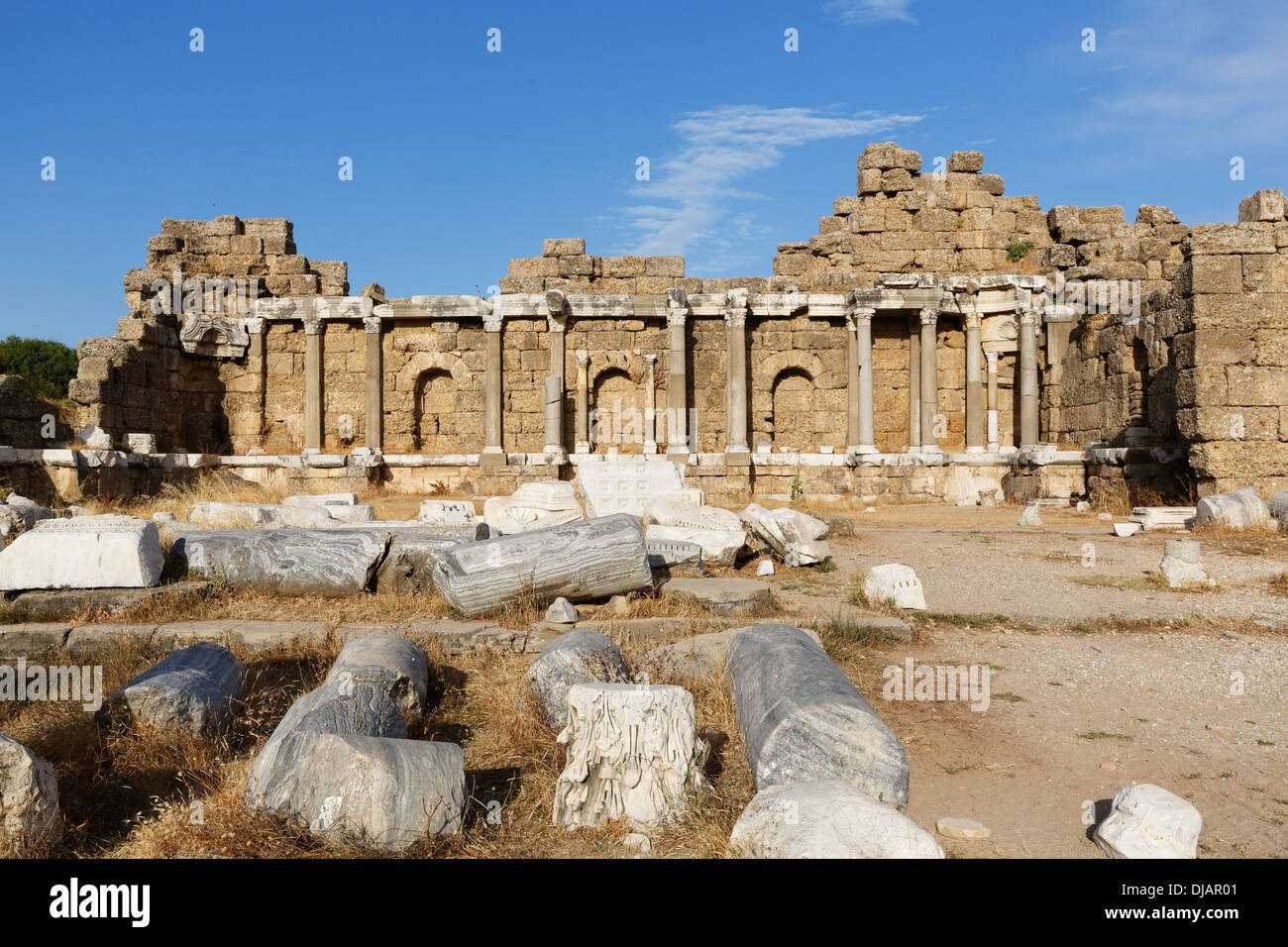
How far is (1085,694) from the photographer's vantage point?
16.8ft

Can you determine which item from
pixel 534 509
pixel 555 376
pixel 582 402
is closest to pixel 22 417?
pixel 555 376

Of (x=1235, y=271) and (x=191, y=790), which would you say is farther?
(x=1235, y=271)

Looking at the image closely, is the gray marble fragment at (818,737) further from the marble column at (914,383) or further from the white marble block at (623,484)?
the marble column at (914,383)

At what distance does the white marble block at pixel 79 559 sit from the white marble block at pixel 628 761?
16.1 feet

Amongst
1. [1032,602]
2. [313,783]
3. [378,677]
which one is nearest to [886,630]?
[1032,602]

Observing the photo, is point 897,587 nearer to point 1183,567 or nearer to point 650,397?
point 1183,567

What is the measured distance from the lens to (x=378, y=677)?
454 cm

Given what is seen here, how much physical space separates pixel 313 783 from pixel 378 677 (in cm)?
122

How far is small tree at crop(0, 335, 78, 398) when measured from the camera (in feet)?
98.9

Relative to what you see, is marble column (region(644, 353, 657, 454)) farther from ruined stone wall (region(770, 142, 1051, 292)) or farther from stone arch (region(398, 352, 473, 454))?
stone arch (region(398, 352, 473, 454))

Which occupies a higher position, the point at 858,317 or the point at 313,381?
the point at 858,317

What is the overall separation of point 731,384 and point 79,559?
12481mm

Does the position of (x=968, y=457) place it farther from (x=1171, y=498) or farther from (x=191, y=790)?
(x=191, y=790)

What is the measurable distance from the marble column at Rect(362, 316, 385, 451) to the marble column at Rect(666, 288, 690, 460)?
6.08 meters
